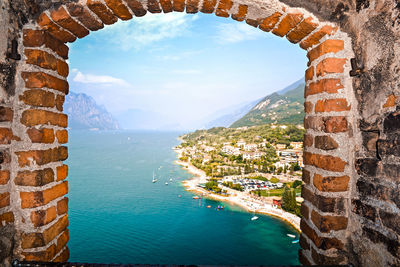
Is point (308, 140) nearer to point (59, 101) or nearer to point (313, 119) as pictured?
point (313, 119)

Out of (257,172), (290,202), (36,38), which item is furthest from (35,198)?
(257,172)

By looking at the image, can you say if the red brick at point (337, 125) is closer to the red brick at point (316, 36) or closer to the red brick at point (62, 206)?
the red brick at point (316, 36)

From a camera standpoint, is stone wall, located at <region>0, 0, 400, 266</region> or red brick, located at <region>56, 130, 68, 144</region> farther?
red brick, located at <region>56, 130, 68, 144</region>

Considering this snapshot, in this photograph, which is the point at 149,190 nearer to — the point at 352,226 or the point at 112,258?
the point at 112,258

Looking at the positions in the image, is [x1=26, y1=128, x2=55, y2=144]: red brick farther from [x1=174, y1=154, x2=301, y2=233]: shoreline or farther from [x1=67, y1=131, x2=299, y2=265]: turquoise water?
[x1=174, y1=154, x2=301, y2=233]: shoreline

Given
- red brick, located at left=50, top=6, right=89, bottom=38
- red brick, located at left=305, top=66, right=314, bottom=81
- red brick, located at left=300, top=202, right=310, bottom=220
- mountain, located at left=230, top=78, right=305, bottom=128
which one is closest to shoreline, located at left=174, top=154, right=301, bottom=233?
red brick, located at left=300, top=202, right=310, bottom=220

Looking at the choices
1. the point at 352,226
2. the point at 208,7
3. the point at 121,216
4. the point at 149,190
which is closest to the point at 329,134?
the point at 352,226

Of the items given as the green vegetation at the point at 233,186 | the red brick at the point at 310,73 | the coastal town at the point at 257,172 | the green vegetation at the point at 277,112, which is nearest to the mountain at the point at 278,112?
the green vegetation at the point at 277,112
